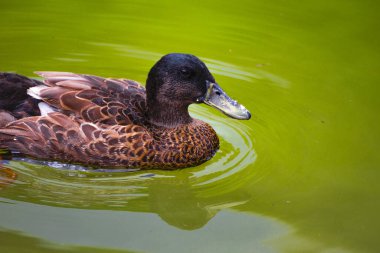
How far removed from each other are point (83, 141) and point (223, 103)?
4.05 feet

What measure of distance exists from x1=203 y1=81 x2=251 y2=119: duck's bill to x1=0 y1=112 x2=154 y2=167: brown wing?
2.13 ft

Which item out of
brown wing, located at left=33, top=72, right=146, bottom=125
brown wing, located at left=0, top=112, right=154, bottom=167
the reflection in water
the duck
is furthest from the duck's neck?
the reflection in water

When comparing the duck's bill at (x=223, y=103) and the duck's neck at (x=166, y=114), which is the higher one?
the duck's bill at (x=223, y=103)

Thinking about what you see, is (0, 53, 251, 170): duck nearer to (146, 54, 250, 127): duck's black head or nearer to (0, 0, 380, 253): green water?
(146, 54, 250, 127): duck's black head

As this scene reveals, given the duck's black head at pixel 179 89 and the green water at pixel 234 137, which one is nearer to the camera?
the green water at pixel 234 137

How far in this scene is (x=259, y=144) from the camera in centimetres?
611

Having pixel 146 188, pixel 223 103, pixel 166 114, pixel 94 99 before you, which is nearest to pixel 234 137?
pixel 223 103

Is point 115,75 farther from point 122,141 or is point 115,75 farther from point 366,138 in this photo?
point 366,138

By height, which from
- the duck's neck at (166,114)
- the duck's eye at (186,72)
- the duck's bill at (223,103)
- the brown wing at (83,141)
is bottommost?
the brown wing at (83,141)

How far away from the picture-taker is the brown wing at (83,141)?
5.46 meters

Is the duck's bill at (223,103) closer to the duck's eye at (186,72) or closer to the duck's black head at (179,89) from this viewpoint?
the duck's black head at (179,89)

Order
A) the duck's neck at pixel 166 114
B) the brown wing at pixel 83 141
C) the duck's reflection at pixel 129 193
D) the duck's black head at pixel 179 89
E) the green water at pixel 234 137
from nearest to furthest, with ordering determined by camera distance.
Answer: the green water at pixel 234 137, the duck's reflection at pixel 129 193, the brown wing at pixel 83 141, the duck's black head at pixel 179 89, the duck's neck at pixel 166 114

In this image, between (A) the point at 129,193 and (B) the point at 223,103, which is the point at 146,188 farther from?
(B) the point at 223,103

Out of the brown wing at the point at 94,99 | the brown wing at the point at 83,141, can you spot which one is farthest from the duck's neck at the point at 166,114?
the brown wing at the point at 83,141
